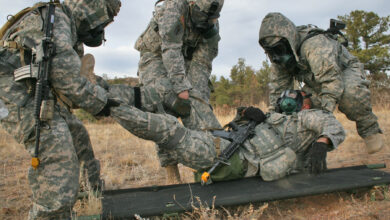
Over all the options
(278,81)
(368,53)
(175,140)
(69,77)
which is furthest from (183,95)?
(368,53)

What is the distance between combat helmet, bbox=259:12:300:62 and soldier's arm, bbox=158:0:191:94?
135 cm

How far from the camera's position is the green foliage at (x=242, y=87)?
18.6 m

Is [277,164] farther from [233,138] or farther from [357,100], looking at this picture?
[357,100]

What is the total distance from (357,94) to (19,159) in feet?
18.0

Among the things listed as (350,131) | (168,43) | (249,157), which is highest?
(168,43)

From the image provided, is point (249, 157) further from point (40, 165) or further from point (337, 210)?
point (40, 165)

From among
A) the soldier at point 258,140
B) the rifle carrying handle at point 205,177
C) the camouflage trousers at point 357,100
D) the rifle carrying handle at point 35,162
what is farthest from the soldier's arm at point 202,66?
the rifle carrying handle at point 35,162

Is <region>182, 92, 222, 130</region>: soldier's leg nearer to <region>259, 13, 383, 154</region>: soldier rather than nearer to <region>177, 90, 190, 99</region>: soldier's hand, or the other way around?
<region>177, 90, 190, 99</region>: soldier's hand

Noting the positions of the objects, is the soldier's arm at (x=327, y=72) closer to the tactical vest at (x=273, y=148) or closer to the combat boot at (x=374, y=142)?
the tactical vest at (x=273, y=148)

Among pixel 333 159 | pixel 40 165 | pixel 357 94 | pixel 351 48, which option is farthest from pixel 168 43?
pixel 351 48

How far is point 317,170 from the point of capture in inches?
121

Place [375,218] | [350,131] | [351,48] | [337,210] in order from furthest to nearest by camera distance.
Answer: [351,48] < [350,131] < [337,210] < [375,218]

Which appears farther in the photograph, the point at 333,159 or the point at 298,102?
the point at 333,159

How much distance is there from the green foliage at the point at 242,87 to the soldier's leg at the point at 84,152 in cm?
1493
